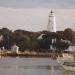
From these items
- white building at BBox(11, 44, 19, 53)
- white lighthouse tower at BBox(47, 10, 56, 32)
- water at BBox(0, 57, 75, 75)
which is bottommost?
water at BBox(0, 57, 75, 75)

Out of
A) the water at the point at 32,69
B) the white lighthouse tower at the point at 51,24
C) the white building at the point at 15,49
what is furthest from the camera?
the white lighthouse tower at the point at 51,24

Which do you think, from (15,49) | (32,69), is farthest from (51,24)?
(32,69)

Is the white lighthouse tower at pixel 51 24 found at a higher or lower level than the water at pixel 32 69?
higher

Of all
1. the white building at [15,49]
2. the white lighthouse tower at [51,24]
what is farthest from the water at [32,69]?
the white lighthouse tower at [51,24]

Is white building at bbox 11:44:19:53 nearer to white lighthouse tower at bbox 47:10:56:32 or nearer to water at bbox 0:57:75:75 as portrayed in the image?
white lighthouse tower at bbox 47:10:56:32

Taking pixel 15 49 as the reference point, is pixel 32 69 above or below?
below

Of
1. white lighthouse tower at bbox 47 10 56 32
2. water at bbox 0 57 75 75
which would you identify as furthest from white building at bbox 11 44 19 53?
water at bbox 0 57 75 75

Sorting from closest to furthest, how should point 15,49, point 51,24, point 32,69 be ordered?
point 32,69 → point 15,49 → point 51,24

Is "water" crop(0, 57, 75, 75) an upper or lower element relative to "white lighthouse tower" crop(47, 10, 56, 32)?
lower

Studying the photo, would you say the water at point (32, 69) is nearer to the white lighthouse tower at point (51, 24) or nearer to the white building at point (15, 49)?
the white building at point (15, 49)

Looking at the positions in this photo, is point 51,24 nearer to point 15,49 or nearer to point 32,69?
point 15,49

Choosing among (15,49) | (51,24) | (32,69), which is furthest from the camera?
(51,24)

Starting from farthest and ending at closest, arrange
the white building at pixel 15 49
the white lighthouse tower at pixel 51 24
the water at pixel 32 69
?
the white lighthouse tower at pixel 51 24 → the white building at pixel 15 49 → the water at pixel 32 69

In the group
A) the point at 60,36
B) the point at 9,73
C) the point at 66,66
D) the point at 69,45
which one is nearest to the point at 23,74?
the point at 9,73
